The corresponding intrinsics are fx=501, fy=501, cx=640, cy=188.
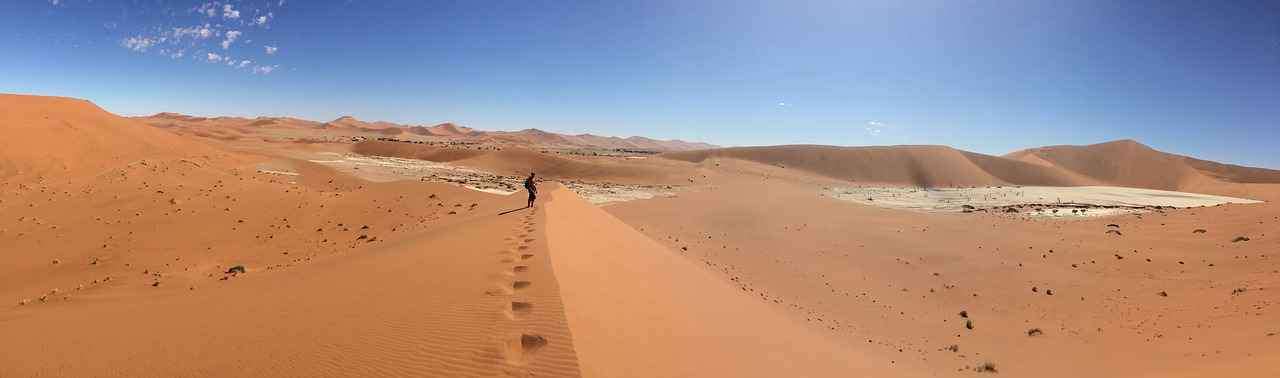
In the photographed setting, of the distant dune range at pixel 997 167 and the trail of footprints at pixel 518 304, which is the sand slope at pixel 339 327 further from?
the distant dune range at pixel 997 167

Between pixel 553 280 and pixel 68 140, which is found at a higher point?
pixel 68 140

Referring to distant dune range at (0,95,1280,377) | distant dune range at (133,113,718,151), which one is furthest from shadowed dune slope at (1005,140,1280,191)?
distant dune range at (133,113,718,151)

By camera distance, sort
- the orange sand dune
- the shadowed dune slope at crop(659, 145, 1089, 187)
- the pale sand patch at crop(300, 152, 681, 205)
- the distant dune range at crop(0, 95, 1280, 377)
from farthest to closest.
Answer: the shadowed dune slope at crop(659, 145, 1089, 187)
the orange sand dune
the pale sand patch at crop(300, 152, 681, 205)
the distant dune range at crop(0, 95, 1280, 377)

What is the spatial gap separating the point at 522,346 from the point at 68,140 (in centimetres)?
3118

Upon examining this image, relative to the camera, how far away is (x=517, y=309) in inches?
191

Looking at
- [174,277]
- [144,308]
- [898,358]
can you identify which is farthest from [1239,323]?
[174,277]

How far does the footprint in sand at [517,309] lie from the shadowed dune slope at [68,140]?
25073 millimetres

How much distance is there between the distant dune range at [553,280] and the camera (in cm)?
448

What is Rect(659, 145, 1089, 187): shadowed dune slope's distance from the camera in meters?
54.6

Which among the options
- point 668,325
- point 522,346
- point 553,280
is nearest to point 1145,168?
point 668,325

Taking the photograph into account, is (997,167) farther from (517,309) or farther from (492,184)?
(517,309)

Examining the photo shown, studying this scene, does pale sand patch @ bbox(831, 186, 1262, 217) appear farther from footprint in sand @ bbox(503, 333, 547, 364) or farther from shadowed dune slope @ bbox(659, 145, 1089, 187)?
footprint in sand @ bbox(503, 333, 547, 364)

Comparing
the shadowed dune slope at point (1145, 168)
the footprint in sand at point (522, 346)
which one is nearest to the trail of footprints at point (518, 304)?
the footprint in sand at point (522, 346)

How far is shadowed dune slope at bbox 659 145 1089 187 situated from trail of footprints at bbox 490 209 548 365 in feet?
173
